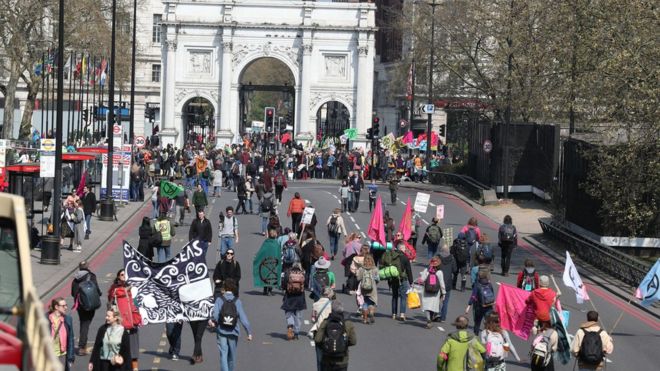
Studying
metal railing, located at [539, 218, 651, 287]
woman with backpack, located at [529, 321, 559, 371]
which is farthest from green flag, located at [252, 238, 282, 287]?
woman with backpack, located at [529, 321, 559, 371]

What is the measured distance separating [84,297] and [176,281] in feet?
6.39

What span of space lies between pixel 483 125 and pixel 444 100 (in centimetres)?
1155

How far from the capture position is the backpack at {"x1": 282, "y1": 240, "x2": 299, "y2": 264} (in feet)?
96.2

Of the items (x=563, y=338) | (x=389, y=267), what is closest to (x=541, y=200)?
(x=389, y=267)

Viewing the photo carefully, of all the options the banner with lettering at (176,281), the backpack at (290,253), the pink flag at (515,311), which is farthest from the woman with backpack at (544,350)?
the backpack at (290,253)

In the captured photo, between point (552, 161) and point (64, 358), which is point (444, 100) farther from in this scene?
point (64, 358)

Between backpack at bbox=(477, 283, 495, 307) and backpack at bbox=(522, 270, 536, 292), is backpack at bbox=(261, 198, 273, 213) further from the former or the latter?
backpack at bbox=(477, 283, 495, 307)

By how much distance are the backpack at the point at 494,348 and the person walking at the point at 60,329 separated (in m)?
5.62

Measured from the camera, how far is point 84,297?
72.2 ft

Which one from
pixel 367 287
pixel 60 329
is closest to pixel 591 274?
pixel 367 287

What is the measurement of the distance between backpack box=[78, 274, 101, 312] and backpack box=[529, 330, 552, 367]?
687 cm

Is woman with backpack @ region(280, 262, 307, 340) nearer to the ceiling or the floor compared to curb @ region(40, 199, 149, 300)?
nearer to the ceiling

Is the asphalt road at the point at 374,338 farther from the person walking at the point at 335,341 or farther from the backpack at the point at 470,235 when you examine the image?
the person walking at the point at 335,341

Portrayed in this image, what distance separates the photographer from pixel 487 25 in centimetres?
6581
